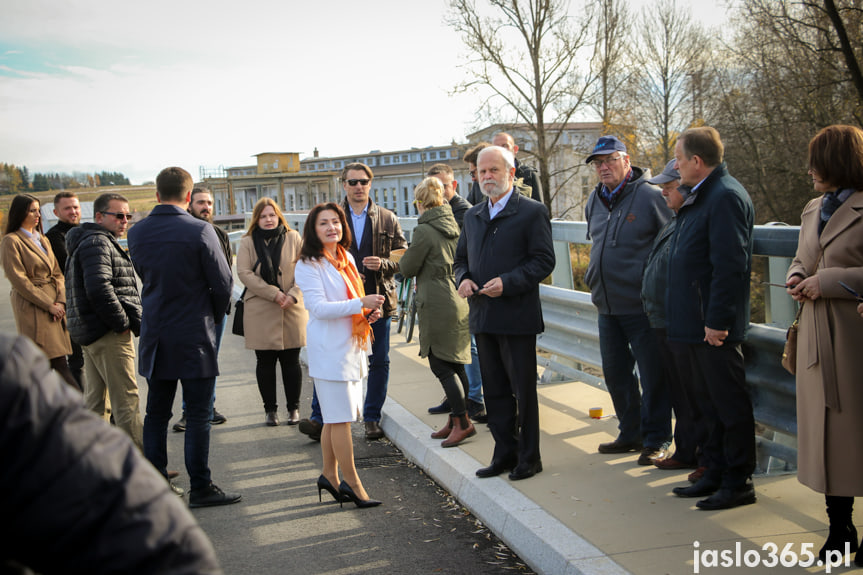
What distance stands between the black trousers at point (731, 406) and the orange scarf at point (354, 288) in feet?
7.07

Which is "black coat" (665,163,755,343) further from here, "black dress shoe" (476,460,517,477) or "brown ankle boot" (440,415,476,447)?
"brown ankle boot" (440,415,476,447)

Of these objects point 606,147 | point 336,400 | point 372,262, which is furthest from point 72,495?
point 372,262

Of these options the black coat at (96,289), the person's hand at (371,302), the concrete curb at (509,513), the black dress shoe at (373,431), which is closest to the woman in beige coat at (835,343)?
the concrete curb at (509,513)

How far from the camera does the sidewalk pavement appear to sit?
3.79m

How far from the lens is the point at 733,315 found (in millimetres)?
4340

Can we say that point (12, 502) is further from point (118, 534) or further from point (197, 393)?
point (197, 393)

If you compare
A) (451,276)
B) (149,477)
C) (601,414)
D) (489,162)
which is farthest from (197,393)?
(149,477)

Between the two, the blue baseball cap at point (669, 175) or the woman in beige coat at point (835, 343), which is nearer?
the woman in beige coat at point (835, 343)

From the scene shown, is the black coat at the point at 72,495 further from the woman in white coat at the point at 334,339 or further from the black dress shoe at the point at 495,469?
the black dress shoe at the point at 495,469

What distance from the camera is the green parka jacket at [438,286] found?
6.31m

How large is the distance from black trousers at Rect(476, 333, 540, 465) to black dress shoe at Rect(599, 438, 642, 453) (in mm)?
662

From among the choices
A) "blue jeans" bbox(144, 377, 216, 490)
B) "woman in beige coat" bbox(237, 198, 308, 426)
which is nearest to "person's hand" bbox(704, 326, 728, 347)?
"blue jeans" bbox(144, 377, 216, 490)

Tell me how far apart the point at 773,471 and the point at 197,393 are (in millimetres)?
3927

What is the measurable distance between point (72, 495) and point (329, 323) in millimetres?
3932
